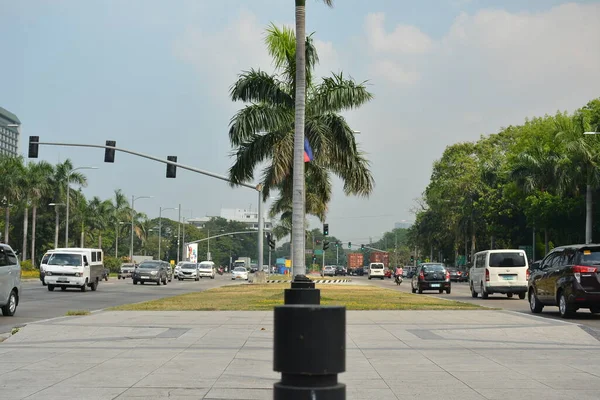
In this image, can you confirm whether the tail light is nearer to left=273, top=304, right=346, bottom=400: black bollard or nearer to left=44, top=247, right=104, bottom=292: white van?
left=273, top=304, right=346, bottom=400: black bollard

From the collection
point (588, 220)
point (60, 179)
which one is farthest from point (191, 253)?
point (588, 220)

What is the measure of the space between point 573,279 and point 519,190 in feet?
167

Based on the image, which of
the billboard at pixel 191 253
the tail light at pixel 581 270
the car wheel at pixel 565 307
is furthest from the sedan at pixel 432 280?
the billboard at pixel 191 253

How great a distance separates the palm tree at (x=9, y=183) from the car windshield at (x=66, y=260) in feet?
151

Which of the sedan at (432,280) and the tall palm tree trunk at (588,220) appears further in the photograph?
the tall palm tree trunk at (588,220)

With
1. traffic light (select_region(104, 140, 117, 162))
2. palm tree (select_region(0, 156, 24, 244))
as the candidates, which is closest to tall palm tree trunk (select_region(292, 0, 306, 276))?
traffic light (select_region(104, 140, 117, 162))

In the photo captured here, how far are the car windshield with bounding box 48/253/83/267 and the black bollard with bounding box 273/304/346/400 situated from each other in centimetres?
3763

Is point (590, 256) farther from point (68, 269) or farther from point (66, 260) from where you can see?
point (66, 260)

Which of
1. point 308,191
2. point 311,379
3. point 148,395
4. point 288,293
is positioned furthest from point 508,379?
point 308,191

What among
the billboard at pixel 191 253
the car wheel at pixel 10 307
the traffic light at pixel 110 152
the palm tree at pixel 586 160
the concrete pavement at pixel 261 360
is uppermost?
the palm tree at pixel 586 160

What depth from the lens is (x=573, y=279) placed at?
69.9 ft

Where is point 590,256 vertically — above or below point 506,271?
above

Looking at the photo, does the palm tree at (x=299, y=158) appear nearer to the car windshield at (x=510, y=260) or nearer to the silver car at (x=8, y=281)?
the silver car at (x=8, y=281)

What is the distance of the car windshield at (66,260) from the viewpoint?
4003 centimetres
